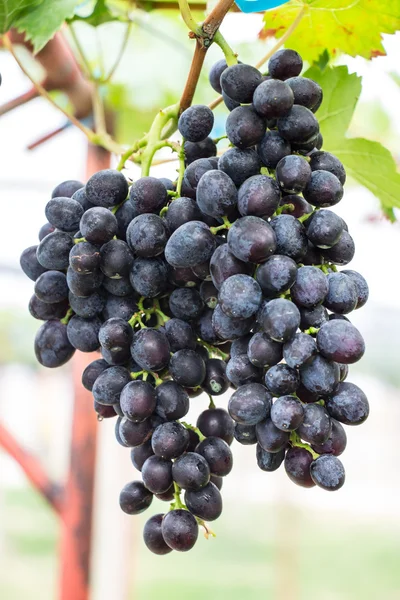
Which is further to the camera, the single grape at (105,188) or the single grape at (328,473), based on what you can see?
the single grape at (105,188)

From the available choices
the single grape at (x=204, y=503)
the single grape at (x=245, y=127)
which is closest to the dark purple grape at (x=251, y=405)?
the single grape at (x=204, y=503)

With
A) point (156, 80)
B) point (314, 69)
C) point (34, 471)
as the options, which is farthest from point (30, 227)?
point (314, 69)

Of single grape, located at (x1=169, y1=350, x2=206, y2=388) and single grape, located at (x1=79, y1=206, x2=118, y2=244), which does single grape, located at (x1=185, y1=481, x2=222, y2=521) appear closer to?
single grape, located at (x1=169, y1=350, x2=206, y2=388)

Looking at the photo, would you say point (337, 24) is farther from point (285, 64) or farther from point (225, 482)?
point (225, 482)

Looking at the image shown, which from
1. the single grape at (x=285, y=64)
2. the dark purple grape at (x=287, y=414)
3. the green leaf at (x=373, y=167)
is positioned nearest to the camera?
the dark purple grape at (x=287, y=414)

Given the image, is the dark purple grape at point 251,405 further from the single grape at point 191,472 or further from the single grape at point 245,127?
the single grape at point 245,127

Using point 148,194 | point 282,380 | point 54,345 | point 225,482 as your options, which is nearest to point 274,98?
point 148,194

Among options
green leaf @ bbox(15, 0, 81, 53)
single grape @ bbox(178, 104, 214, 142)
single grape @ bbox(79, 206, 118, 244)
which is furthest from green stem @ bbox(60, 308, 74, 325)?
green leaf @ bbox(15, 0, 81, 53)

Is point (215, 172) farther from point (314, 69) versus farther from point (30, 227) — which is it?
point (30, 227)

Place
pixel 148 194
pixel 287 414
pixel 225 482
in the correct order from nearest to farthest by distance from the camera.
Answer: pixel 287 414
pixel 148 194
pixel 225 482
